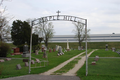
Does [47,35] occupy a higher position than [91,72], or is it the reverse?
[47,35]

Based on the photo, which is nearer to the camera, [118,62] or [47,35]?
[118,62]

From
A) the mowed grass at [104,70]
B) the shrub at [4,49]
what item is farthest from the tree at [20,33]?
the mowed grass at [104,70]

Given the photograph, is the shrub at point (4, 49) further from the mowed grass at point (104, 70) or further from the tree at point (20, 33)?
the mowed grass at point (104, 70)

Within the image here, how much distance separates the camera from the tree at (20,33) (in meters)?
32.5

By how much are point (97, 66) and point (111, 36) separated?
6951 centimetres

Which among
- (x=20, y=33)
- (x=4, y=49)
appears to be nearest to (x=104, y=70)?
(x=4, y=49)

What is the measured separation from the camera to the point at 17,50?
31062 millimetres

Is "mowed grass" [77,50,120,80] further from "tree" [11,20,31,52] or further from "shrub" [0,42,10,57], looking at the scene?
"tree" [11,20,31,52]

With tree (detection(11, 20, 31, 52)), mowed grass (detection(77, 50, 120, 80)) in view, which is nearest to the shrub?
tree (detection(11, 20, 31, 52))

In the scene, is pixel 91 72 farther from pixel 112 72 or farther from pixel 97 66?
pixel 112 72

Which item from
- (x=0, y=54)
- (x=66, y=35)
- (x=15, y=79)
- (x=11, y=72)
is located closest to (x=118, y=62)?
(x=15, y=79)

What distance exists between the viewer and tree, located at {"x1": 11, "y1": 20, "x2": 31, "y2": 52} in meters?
32.5

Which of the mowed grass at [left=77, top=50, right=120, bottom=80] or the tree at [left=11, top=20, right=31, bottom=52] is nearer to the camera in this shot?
the mowed grass at [left=77, top=50, right=120, bottom=80]

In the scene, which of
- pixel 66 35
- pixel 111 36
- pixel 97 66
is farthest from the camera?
pixel 66 35
